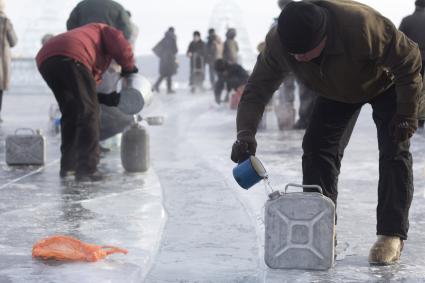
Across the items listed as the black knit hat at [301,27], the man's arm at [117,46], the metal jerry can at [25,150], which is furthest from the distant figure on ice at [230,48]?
the black knit hat at [301,27]

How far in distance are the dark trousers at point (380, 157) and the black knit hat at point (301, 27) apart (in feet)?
2.17

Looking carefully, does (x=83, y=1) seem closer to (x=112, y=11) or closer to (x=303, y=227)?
(x=112, y=11)

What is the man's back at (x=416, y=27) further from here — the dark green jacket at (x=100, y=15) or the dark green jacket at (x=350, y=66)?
the dark green jacket at (x=350, y=66)

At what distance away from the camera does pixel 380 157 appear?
4379 mm

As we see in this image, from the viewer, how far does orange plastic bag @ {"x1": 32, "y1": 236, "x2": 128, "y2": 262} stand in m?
4.23

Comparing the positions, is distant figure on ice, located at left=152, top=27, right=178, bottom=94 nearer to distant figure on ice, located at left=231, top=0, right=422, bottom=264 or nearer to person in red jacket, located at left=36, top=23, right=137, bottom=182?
person in red jacket, located at left=36, top=23, right=137, bottom=182

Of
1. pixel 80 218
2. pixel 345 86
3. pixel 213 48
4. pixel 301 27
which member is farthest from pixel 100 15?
pixel 213 48

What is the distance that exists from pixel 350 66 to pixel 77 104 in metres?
3.24

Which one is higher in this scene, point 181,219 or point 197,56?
point 181,219

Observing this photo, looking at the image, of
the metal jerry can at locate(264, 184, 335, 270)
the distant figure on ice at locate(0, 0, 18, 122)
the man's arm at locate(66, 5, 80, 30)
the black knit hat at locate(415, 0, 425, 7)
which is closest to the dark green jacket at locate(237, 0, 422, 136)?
the metal jerry can at locate(264, 184, 335, 270)

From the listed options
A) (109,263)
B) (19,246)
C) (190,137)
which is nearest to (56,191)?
(19,246)

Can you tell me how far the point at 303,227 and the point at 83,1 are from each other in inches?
187

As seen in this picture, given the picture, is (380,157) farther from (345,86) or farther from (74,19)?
(74,19)

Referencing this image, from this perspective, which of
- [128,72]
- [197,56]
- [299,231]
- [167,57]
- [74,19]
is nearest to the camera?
[299,231]
